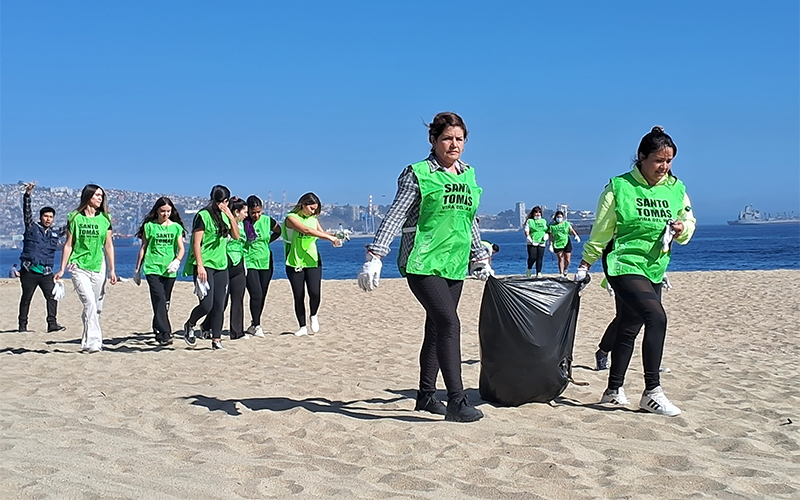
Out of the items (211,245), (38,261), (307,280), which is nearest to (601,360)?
(307,280)

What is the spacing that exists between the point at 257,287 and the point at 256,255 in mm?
379

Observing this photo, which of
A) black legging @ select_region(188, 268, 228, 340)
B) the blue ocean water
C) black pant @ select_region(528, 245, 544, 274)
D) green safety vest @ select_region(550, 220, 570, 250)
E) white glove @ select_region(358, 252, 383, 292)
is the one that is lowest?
the blue ocean water

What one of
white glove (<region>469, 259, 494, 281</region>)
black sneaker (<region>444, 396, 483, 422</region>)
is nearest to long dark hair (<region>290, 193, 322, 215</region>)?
white glove (<region>469, 259, 494, 281</region>)

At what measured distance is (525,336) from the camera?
16.6ft

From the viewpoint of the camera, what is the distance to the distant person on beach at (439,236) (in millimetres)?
4742

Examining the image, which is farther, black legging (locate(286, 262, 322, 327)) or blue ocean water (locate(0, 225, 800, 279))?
blue ocean water (locate(0, 225, 800, 279))

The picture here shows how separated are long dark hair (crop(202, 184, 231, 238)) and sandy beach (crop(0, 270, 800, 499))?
125cm

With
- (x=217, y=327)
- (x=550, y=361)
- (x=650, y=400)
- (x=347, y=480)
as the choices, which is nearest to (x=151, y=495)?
(x=347, y=480)

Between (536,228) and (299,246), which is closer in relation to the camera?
(299,246)

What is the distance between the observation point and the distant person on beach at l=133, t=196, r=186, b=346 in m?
8.81

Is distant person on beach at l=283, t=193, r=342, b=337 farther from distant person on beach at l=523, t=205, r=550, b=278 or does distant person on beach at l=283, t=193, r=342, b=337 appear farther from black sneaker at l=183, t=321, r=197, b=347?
distant person on beach at l=523, t=205, r=550, b=278

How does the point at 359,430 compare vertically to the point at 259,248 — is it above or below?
below

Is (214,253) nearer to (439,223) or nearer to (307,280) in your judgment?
(307,280)

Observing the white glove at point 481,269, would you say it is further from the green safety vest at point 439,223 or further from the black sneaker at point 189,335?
the black sneaker at point 189,335
